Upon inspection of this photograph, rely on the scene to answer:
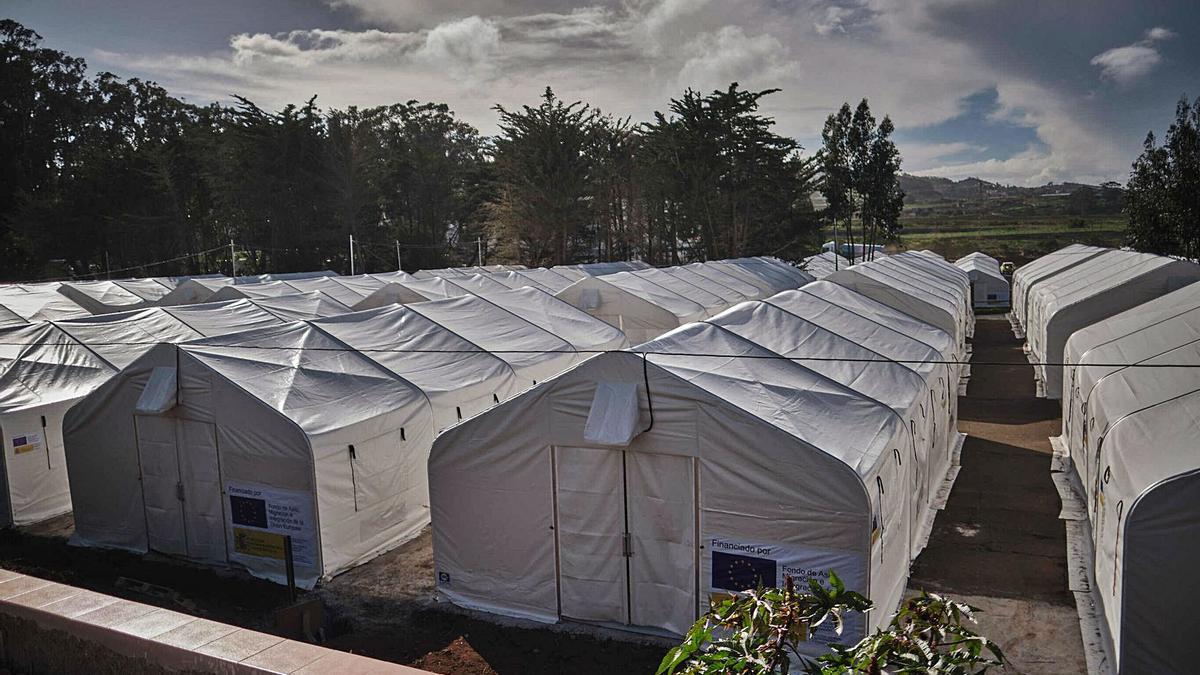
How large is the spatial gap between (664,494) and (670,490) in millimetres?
79

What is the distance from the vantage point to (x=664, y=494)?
8250 millimetres

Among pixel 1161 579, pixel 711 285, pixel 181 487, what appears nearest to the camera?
pixel 1161 579

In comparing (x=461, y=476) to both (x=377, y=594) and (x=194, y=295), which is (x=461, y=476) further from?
(x=194, y=295)

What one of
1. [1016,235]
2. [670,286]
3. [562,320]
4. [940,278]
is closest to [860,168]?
[940,278]

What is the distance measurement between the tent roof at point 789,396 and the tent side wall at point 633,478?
261 mm

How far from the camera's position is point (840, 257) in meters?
61.5

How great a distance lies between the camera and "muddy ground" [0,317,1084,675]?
26.6 ft

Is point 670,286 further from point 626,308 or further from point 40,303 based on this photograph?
point 40,303

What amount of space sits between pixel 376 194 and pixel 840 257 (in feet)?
110

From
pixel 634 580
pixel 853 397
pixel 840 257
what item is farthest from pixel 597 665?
pixel 840 257

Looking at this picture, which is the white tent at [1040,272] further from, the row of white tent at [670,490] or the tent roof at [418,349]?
the row of white tent at [670,490]

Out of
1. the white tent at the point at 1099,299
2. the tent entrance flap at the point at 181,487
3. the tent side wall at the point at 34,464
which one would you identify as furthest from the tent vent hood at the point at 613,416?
the white tent at the point at 1099,299

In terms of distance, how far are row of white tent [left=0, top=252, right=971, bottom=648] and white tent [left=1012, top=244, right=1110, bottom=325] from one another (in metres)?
19.2

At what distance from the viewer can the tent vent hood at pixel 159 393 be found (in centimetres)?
1070
